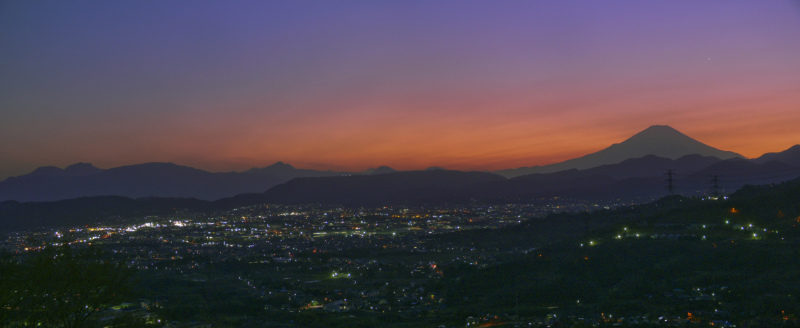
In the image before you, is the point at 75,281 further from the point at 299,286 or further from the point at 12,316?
the point at 299,286

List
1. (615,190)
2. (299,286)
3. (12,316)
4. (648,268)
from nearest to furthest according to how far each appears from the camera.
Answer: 1. (12,316)
2. (648,268)
3. (299,286)
4. (615,190)

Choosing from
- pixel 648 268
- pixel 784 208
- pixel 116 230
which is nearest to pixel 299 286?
pixel 648 268

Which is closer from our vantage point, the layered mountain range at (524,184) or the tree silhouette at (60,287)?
the tree silhouette at (60,287)

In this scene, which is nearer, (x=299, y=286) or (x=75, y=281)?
(x=75, y=281)

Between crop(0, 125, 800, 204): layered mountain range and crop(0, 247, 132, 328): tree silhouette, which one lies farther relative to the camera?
crop(0, 125, 800, 204): layered mountain range

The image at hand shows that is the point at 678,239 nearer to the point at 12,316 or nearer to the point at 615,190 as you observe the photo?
the point at 12,316

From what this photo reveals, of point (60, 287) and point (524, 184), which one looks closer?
point (60, 287)

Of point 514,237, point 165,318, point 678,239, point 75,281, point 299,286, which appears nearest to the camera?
point 75,281

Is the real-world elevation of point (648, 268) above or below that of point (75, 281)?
below

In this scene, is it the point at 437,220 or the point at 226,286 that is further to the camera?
the point at 437,220

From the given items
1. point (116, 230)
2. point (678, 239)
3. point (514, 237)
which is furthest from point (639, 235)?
point (116, 230)
